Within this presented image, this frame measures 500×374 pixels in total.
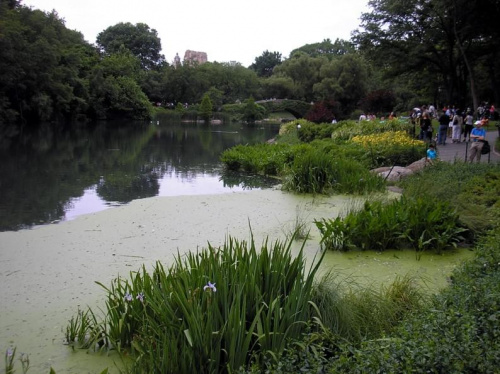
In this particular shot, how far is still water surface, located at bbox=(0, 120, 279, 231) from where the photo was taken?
1012cm

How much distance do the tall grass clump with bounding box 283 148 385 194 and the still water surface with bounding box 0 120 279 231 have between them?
2.17m

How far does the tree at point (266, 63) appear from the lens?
11797 cm

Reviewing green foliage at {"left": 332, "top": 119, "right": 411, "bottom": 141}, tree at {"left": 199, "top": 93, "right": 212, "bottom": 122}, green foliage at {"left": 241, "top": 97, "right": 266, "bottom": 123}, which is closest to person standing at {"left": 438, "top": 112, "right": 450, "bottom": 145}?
green foliage at {"left": 332, "top": 119, "right": 411, "bottom": 141}

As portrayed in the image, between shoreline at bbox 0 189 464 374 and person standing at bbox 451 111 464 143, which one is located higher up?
person standing at bbox 451 111 464 143

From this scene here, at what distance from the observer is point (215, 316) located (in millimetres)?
2980

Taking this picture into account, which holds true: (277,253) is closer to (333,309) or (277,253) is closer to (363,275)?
(333,309)

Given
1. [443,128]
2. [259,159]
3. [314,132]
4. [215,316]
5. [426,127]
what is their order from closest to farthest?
1. [215,316]
2. [259,159]
3. [426,127]
4. [443,128]
5. [314,132]

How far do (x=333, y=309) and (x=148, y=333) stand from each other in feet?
4.75

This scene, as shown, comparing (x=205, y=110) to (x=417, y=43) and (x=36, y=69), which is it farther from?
(x=417, y=43)

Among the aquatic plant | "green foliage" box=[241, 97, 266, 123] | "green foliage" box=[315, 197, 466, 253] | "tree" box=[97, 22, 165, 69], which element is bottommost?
the aquatic plant

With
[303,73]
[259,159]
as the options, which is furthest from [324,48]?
[259,159]

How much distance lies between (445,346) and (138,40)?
84.2 metres

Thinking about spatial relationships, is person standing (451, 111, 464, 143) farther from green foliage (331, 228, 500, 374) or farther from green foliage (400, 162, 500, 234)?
green foliage (331, 228, 500, 374)

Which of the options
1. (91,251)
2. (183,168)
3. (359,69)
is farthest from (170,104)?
(91,251)
